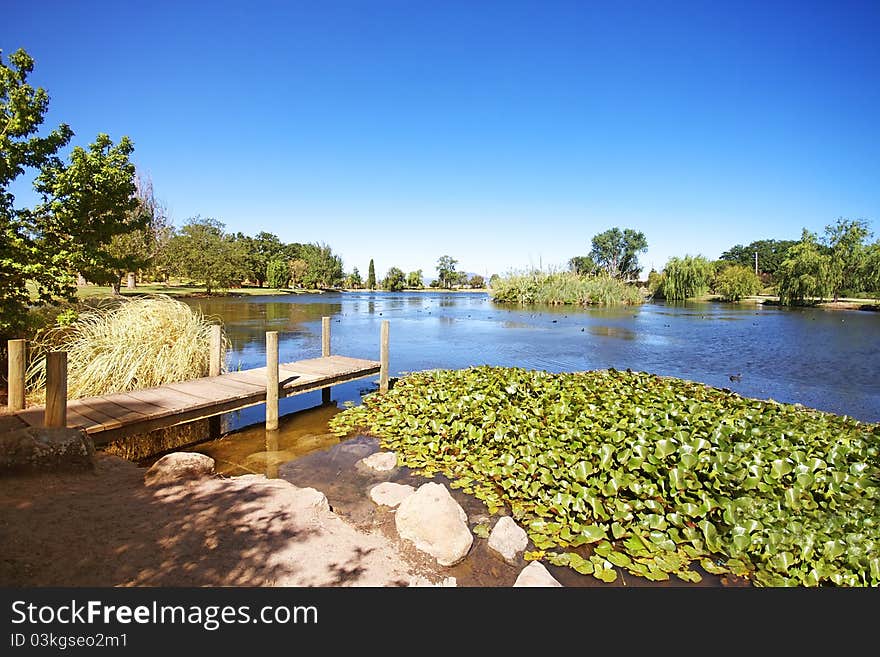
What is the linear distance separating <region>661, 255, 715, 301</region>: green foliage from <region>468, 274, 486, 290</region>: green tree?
7196cm

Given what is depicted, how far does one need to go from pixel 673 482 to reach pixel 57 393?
275 inches

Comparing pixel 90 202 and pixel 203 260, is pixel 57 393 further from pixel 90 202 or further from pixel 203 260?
pixel 203 260

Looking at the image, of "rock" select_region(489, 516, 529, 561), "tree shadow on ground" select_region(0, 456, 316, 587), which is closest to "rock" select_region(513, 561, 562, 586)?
"rock" select_region(489, 516, 529, 561)

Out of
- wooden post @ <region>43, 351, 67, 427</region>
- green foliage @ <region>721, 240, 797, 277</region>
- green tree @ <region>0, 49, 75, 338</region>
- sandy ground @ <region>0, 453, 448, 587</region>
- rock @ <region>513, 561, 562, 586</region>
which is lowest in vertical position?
rock @ <region>513, 561, 562, 586</region>

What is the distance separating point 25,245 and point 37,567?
591cm

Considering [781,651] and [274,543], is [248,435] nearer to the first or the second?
[274,543]

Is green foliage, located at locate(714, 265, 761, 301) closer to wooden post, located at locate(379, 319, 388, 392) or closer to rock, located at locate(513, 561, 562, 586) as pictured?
wooden post, located at locate(379, 319, 388, 392)

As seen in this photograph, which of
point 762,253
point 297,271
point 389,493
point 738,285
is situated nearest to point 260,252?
point 297,271

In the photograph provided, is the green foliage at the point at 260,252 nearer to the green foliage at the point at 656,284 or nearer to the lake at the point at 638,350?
the lake at the point at 638,350

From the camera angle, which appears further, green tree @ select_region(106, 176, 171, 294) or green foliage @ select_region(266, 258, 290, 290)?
green foliage @ select_region(266, 258, 290, 290)

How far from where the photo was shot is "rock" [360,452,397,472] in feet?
20.2

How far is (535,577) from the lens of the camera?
11.5 feet

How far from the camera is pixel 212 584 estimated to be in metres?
3.11

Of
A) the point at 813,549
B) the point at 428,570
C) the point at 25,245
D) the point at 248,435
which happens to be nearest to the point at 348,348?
the point at 248,435
